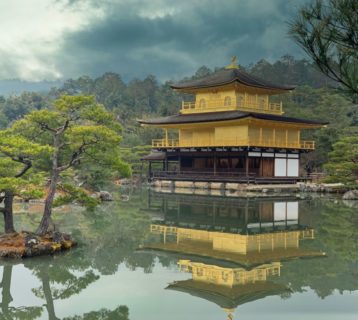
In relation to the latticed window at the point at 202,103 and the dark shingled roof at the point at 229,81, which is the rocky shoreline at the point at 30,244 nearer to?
the dark shingled roof at the point at 229,81

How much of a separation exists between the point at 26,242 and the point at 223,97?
97.0 ft

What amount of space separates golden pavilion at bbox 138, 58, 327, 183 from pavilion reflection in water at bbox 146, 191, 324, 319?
10473mm

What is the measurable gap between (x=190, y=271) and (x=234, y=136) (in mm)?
26216

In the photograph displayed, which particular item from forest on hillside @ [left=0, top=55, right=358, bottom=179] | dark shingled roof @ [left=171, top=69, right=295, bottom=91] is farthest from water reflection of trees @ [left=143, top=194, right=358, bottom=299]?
dark shingled roof @ [left=171, top=69, right=295, bottom=91]

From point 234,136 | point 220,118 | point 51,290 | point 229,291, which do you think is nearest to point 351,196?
point 234,136

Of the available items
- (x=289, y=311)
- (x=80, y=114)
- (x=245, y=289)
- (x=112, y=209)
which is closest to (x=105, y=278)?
(x=245, y=289)

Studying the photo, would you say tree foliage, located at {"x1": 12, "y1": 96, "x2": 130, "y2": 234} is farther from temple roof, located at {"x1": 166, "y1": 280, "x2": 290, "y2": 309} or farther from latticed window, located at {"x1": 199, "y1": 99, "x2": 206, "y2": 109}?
latticed window, located at {"x1": 199, "y1": 99, "x2": 206, "y2": 109}

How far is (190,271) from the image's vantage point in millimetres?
10672

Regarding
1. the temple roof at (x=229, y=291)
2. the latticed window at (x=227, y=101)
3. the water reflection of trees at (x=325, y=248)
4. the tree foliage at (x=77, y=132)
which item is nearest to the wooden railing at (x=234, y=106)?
the latticed window at (x=227, y=101)

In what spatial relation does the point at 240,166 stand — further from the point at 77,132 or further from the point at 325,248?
the point at 77,132

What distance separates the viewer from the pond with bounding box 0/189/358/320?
326 inches

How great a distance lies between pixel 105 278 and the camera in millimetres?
10328

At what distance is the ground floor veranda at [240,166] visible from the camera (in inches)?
1382

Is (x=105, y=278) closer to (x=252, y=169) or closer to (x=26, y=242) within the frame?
(x=26, y=242)
